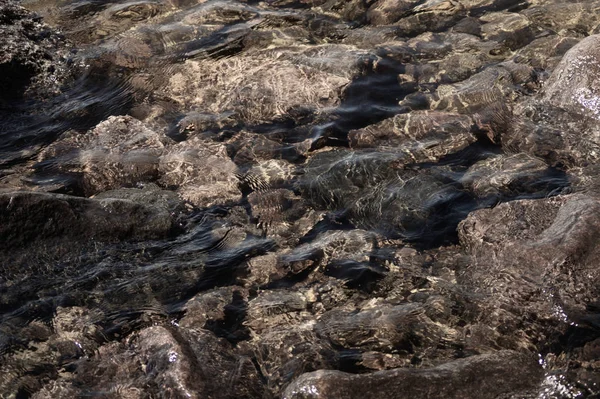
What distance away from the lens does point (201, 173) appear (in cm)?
524

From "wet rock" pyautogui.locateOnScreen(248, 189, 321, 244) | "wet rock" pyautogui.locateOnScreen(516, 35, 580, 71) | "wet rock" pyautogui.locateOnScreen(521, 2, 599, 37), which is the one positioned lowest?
"wet rock" pyautogui.locateOnScreen(248, 189, 321, 244)

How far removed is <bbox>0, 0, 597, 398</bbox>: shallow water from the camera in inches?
154

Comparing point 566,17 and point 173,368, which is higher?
point 566,17

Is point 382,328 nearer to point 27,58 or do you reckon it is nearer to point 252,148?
point 252,148

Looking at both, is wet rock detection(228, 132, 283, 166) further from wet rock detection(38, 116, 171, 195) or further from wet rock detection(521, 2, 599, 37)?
wet rock detection(521, 2, 599, 37)

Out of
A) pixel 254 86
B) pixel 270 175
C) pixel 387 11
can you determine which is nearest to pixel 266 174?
pixel 270 175

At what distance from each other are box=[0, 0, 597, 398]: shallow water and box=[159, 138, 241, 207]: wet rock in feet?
0.05

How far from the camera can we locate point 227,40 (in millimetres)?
6941

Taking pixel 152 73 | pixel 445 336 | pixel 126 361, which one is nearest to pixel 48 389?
pixel 126 361

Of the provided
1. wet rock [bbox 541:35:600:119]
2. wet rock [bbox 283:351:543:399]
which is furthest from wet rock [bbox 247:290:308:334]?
wet rock [bbox 541:35:600:119]

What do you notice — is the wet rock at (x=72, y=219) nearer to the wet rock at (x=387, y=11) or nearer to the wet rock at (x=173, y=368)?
the wet rock at (x=173, y=368)

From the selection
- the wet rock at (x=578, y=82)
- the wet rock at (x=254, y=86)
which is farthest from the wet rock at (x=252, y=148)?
the wet rock at (x=578, y=82)

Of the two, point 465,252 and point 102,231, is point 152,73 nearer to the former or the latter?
point 102,231

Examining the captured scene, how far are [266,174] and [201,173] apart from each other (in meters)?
0.46
